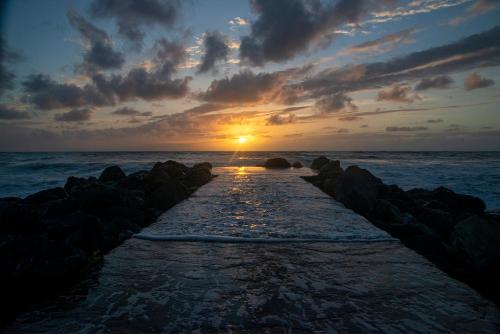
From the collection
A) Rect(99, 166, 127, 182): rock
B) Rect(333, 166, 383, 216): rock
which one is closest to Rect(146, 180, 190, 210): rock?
Rect(333, 166, 383, 216): rock

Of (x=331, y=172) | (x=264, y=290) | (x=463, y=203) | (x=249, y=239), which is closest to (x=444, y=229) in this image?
(x=463, y=203)

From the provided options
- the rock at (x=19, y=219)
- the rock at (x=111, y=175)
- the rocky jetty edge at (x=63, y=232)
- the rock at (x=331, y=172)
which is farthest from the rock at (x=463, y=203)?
the rock at (x=111, y=175)

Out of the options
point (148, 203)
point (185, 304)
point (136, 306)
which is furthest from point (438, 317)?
A: point (148, 203)

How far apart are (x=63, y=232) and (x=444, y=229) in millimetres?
7220

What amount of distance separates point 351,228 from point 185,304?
11.8ft

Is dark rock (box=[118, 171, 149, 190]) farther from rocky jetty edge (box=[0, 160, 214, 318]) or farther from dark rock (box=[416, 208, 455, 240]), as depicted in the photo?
dark rock (box=[416, 208, 455, 240])

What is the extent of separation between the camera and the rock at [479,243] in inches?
165

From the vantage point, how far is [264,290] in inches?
124

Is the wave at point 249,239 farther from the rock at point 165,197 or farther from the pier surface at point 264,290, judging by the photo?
the rock at point 165,197

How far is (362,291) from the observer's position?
124 inches

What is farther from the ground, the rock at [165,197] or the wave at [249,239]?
the rock at [165,197]

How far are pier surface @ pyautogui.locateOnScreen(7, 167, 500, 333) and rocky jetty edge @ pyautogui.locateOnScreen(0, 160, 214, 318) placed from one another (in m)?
0.32

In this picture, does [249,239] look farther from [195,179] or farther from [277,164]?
[277,164]

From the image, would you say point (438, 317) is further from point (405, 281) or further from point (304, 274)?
point (304, 274)
